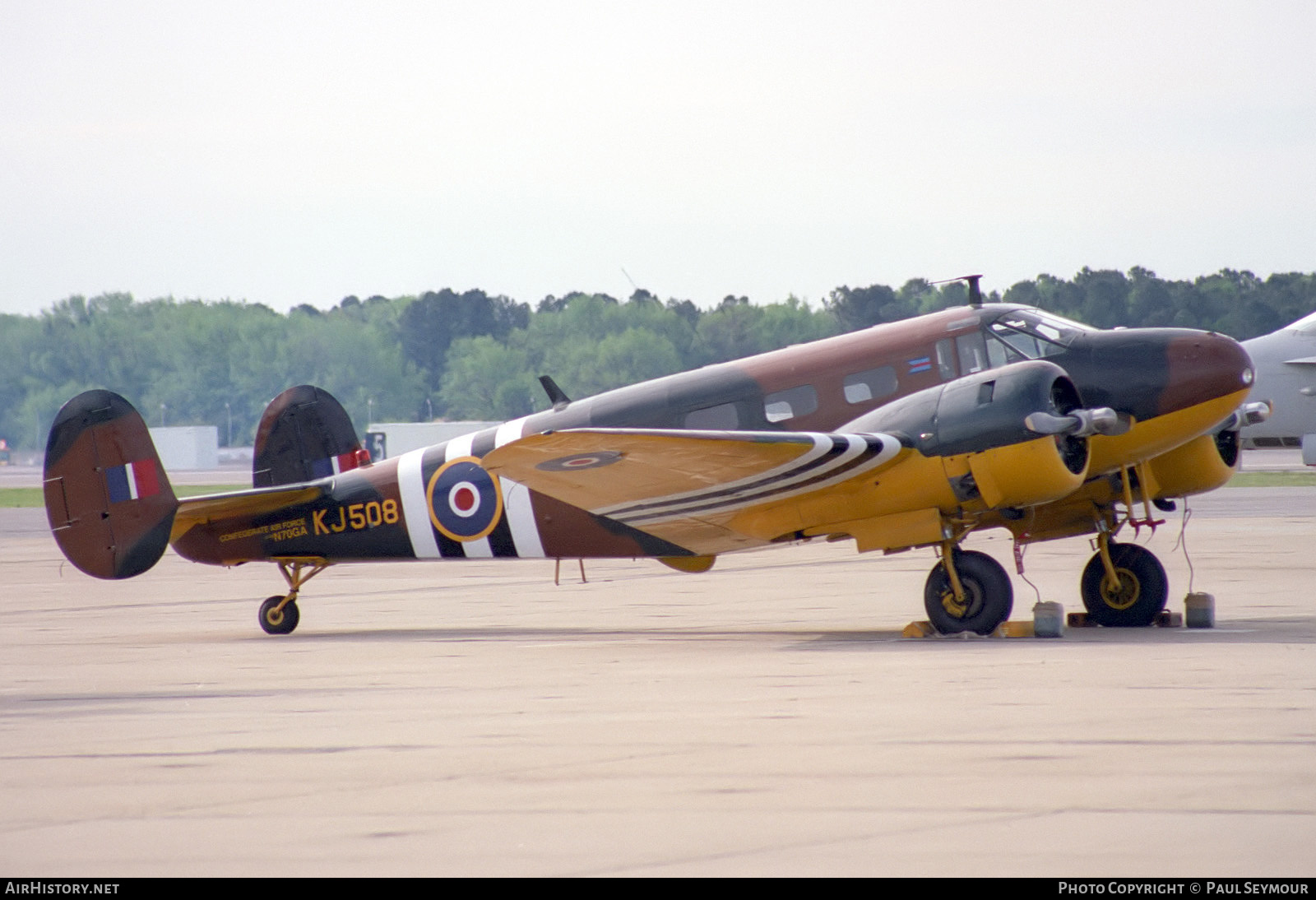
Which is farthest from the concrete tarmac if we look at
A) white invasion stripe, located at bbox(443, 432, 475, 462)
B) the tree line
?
the tree line

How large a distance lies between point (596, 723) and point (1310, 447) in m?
22.6

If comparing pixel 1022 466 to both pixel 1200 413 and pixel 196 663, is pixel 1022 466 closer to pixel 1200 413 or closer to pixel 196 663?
pixel 1200 413

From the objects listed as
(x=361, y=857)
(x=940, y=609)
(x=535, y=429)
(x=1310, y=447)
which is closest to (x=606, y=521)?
(x=535, y=429)

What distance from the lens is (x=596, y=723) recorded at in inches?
332

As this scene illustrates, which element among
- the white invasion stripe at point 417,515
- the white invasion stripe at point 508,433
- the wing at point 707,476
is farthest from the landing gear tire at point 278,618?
the wing at point 707,476

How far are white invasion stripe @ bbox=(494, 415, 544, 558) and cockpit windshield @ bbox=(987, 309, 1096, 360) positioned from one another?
474 cm

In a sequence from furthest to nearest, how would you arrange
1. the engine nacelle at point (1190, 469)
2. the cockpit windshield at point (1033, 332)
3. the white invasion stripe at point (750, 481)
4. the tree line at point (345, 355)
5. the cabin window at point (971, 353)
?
the tree line at point (345, 355) → the engine nacelle at point (1190, 469) → the cabin window at point (971, 353) → the cockpit windshield at point (1033, 332) → the white invasion stripe at point (750, 481)

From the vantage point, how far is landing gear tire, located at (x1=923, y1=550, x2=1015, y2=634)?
42.4 feet

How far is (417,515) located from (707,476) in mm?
3683

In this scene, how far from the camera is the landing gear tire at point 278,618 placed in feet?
51.1

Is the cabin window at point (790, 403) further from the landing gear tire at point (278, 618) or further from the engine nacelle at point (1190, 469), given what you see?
the landing gear tire at point (278, 618)

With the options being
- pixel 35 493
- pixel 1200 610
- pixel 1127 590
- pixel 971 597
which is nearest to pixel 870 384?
pixel 971 597

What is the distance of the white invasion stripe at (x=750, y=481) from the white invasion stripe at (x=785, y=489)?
7 cm

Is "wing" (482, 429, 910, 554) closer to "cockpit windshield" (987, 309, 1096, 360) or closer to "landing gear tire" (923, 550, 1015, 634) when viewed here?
"landing gear tire" (923, 550, 1015, 634)
